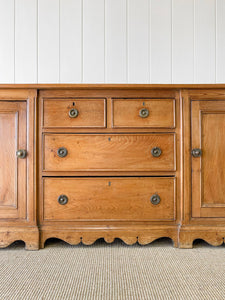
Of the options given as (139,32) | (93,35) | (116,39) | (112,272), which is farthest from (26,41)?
(112,272)

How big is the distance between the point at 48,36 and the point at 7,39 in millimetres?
335

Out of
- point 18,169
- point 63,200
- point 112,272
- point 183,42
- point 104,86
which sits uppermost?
point 183,42

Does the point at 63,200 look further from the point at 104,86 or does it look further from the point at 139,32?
the point at 139,32

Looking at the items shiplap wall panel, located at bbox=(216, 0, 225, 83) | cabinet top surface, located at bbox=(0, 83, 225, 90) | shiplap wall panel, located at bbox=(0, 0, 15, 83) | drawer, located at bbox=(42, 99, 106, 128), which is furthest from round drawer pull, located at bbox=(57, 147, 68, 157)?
shiplap wall panel, located at bbox=(216, 0, 225, 83)

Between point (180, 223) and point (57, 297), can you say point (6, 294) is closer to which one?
point (57, 297)

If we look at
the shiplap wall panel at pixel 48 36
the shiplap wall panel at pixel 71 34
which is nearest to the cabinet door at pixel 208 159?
the shiplap wall panel at pixel 71 34

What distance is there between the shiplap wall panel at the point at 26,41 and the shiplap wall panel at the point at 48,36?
0.05 metres

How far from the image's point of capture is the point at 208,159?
1.41 meters

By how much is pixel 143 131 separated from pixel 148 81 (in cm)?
74

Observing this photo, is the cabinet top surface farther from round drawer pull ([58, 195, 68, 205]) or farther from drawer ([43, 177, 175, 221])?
round drawer pull ([58, 195, 68, 205])

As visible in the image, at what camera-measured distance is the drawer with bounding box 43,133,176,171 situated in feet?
4.63

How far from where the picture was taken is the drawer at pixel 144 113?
142 centimetres

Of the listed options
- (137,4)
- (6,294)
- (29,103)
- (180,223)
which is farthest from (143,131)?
(137,4)

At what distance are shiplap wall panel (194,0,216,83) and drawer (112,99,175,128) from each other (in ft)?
2.54
